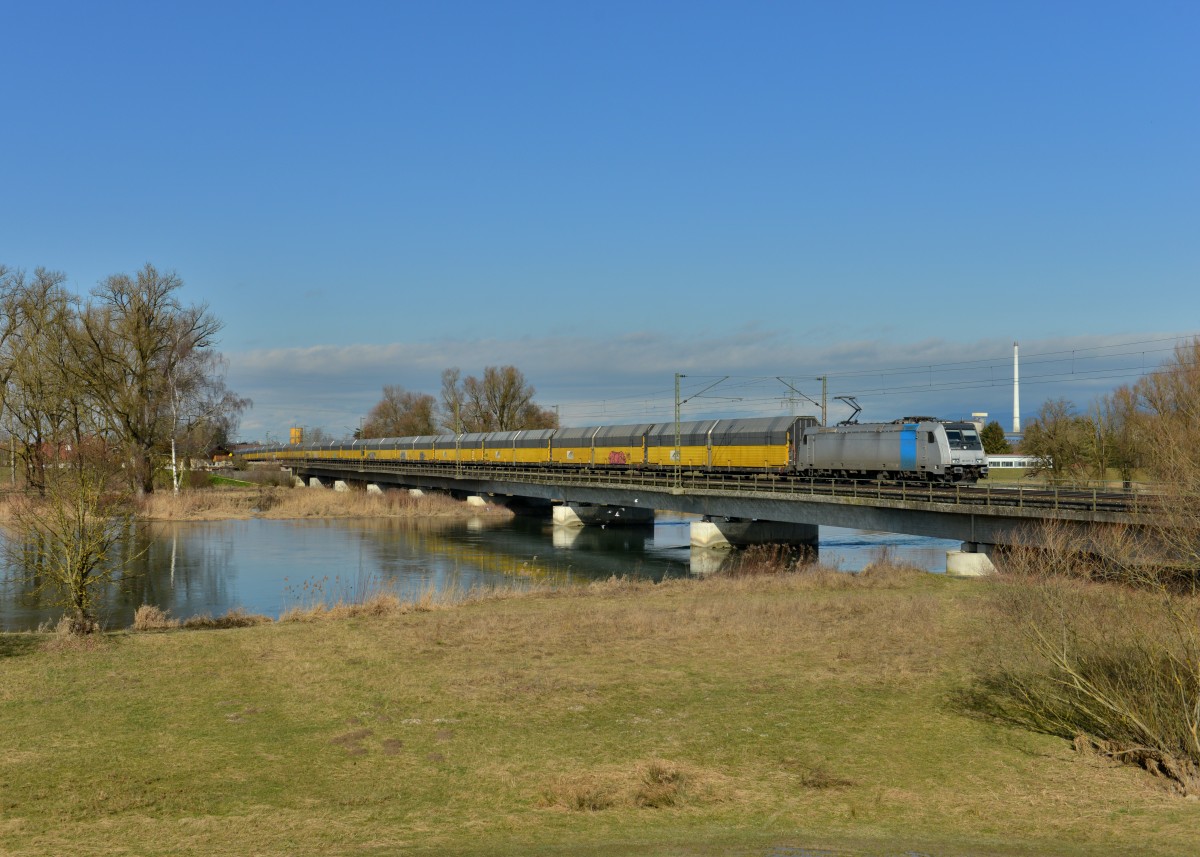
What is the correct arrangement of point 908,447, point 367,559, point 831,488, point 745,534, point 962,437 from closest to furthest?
point 831,488
point 962,437
point 908,447
point 367,559
point 745,534

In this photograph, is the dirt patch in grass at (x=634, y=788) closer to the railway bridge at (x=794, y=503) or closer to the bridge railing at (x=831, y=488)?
the railway bridge at (x=794, y=503)

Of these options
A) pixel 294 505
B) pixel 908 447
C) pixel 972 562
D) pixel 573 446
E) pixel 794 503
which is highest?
pixel 573 446

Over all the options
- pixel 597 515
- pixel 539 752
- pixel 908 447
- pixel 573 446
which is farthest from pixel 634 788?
pixel 573 446

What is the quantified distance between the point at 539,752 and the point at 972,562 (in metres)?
29.0

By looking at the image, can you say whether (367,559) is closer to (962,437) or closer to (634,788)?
(962,437)

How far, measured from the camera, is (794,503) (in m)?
50.9

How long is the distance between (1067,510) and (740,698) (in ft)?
72.7

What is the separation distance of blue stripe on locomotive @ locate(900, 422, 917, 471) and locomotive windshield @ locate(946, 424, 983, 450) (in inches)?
68.6

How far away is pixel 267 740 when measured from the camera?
1545cm

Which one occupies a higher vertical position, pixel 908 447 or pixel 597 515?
pixel 908 447

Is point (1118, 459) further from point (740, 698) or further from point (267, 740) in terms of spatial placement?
point (267, 740)

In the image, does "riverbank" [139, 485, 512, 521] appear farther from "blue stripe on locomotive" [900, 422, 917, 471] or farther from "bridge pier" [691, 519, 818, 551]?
"blue stripe on locomotive" [900, 422, 917, 471]

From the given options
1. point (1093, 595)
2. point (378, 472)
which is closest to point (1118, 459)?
point (1093, 595)

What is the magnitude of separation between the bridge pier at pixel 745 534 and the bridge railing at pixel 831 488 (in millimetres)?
2649
